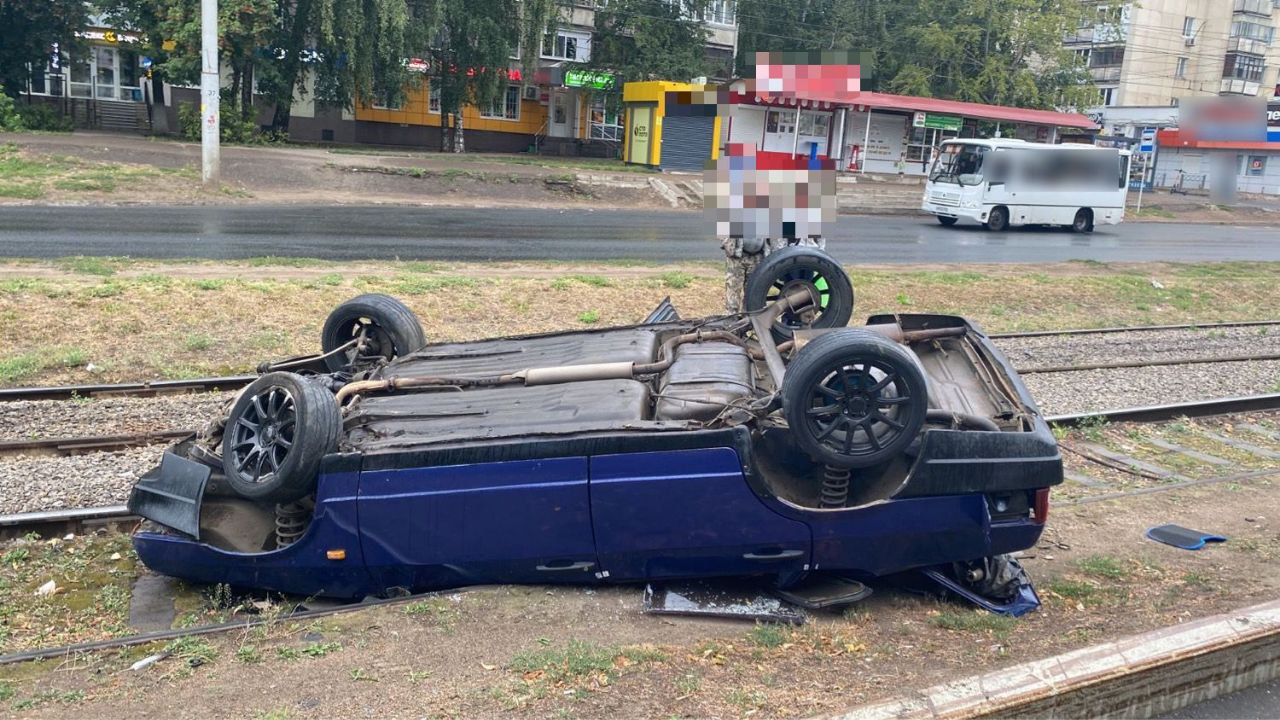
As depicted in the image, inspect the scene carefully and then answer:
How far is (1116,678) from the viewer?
434 cm

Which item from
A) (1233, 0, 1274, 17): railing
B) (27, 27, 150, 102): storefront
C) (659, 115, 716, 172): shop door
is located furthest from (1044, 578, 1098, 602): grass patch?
(1233, 0, 1274, 17): railing

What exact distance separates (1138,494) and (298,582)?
586 cm

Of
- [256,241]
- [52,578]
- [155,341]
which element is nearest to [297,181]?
[256,241]

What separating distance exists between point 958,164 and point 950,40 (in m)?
19.0

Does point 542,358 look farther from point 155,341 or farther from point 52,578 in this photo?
point 155,341

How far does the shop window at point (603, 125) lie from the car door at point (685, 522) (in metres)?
43.8

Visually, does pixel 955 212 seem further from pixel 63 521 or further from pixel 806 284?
pixel 63 521

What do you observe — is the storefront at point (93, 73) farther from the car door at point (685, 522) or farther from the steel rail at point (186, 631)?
the car door at point (685, 522)

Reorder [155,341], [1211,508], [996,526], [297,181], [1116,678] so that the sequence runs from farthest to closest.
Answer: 1. [297,181]
2. [155,341]
3. [1211,508]
4. [996,526]
5. [1116,678]

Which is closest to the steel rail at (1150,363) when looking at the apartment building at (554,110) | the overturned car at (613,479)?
the overturned car at (613,479)

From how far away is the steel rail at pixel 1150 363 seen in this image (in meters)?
12.0

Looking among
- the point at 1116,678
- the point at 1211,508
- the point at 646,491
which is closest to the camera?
the point at 1116,678

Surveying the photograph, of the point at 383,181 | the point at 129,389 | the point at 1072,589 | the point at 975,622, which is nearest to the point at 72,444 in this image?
the point at 129,389

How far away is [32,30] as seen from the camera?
34.4m
